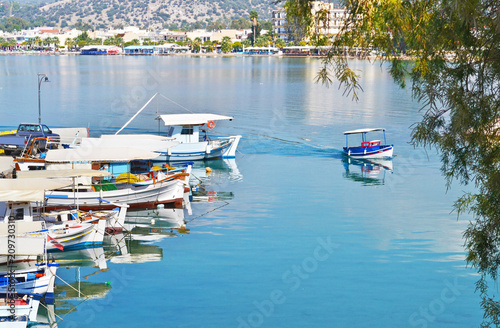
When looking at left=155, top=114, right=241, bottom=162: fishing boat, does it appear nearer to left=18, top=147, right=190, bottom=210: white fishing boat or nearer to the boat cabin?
the boat cabin

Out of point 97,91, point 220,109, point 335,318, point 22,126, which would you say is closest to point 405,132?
point 220,109

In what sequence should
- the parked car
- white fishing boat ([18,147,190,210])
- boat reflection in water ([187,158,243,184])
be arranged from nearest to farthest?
1. white fishing boat ([18,147,190,210])
2. the parked car
3. boat reflection in water ([187,158,243,184])

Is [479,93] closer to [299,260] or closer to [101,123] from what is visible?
[299,260]

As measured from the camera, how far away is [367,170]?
41.4 metres

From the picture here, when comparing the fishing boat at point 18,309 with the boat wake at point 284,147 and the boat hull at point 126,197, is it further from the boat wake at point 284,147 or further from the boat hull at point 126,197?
the boat wake at point 284,147

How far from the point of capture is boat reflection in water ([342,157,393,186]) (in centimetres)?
3862

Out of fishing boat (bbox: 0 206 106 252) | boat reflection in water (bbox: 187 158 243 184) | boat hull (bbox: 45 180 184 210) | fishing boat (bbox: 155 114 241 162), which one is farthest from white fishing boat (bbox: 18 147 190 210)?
fishing boat (bbox: 155 114 241 162)

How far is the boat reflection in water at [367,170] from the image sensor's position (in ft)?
127

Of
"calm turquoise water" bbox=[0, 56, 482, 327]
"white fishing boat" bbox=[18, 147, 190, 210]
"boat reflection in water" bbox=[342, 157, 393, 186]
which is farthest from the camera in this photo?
"boat reflection in water" bbox=[342, 157, 393, 186]

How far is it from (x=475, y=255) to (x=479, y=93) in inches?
152

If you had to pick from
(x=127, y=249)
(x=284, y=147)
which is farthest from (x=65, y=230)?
(x=284, y=147)

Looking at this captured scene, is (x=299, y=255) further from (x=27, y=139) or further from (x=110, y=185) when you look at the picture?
(x=27, y=139)

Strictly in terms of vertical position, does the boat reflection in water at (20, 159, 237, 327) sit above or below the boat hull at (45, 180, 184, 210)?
below

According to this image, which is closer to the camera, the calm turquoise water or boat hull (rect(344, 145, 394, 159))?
the calm turquoise water
